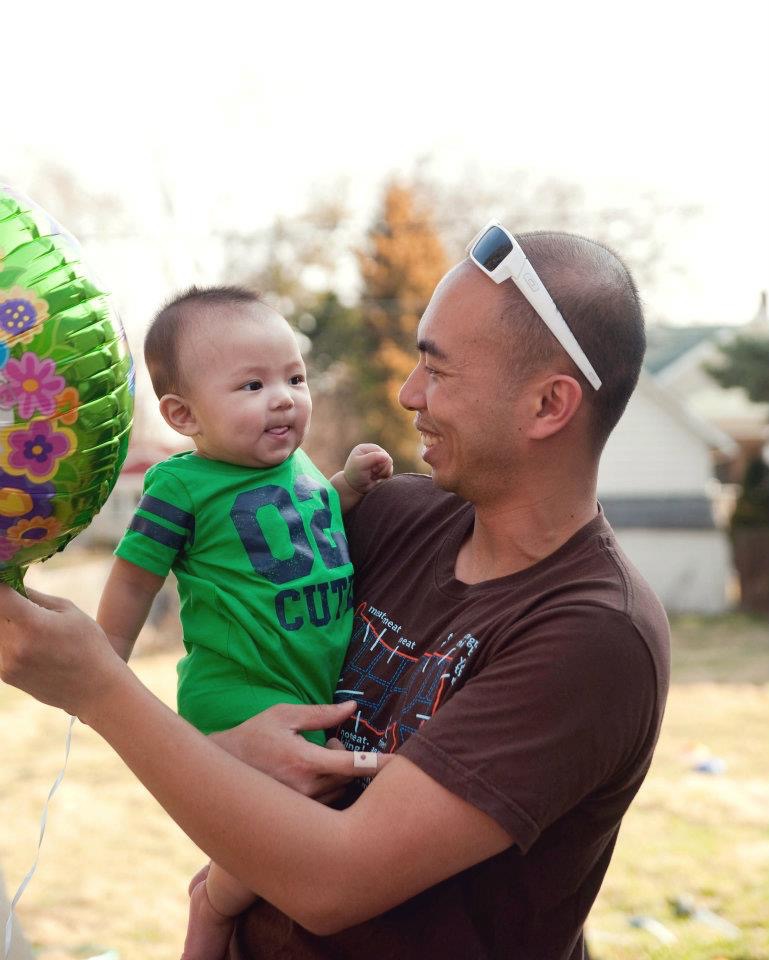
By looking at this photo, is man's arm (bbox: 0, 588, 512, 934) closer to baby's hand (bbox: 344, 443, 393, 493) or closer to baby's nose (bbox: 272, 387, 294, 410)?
baby's nose (bbox: 272, 387, 294, 410)

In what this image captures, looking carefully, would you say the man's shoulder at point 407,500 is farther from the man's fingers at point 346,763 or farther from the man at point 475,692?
the man's fingers at point 346,763

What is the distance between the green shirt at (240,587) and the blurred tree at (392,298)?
19.1m


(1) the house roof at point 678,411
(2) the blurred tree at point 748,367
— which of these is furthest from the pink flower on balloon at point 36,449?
(1) the house roof at point 678,411

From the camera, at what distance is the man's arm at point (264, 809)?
1.52m

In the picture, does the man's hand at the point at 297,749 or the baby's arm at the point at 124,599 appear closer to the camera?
the man's hand at the point at 297,749

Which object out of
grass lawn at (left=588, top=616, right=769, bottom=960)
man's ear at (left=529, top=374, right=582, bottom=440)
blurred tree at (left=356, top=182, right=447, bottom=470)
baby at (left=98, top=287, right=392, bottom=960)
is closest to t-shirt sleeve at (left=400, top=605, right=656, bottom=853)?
man's ear at (left=529, top=374, right=582, bottom=440)

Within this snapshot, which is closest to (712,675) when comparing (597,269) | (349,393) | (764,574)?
(764,574)

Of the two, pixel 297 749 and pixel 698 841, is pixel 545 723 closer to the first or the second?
pixel 297 749

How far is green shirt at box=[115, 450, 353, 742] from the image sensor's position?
2.02m

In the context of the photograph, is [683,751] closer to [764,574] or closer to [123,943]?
[123,943]

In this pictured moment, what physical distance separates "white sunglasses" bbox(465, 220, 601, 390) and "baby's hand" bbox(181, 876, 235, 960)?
1211mm

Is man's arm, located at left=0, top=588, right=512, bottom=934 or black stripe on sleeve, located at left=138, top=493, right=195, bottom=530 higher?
black stripe on sleeve, located at left=138, top=493, right=195, bottom=530

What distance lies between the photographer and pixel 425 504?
2.22 m

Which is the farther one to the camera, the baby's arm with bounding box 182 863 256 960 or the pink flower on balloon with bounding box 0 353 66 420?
the baby's arm with bounding box 182 863 256 960
